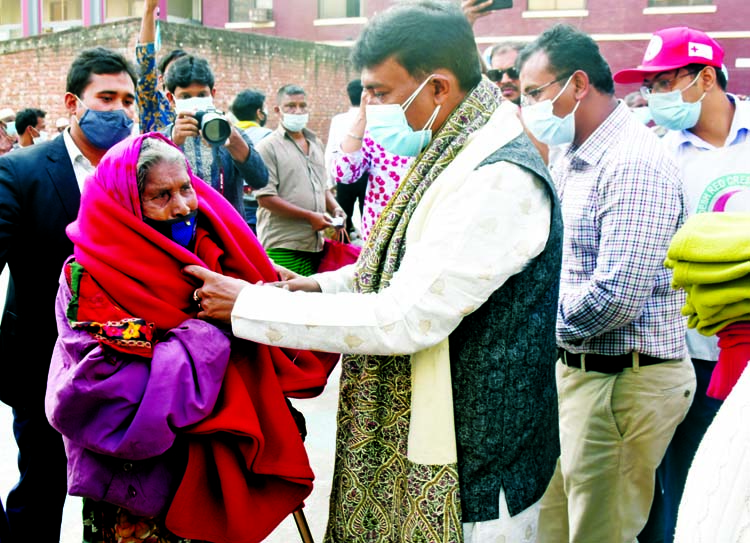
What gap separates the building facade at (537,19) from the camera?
1700 centimetres

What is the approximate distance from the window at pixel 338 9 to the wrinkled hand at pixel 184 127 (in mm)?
17452

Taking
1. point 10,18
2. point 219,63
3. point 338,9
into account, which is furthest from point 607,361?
point 10,18

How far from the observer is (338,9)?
20.6 m

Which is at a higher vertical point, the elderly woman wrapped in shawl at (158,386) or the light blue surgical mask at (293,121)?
the light blue surgical mask at (293,121)

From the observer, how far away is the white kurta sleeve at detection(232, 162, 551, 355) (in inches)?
66.7

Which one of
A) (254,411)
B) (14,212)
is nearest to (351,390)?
(254,411)

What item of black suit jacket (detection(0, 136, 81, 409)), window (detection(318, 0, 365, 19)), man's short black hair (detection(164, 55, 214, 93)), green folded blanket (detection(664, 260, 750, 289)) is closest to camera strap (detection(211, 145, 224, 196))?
man's short black hair (detection(164, 55, 214, 93))

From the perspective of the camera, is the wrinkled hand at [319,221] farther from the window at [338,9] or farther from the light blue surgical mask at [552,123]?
the window at [338,9]

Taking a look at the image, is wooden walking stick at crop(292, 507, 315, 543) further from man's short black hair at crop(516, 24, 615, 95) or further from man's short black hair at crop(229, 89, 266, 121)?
man's short black hair at crop(229, 89, 266, 121)

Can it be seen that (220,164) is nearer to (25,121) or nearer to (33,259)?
(33,259)

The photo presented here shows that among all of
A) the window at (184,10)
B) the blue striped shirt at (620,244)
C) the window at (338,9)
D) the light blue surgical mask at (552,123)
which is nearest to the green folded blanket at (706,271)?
the blue striped shirt at (620,244)

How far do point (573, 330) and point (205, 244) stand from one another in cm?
123

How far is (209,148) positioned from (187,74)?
1.47 ft

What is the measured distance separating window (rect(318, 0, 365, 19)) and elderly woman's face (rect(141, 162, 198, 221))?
19.2 meters
